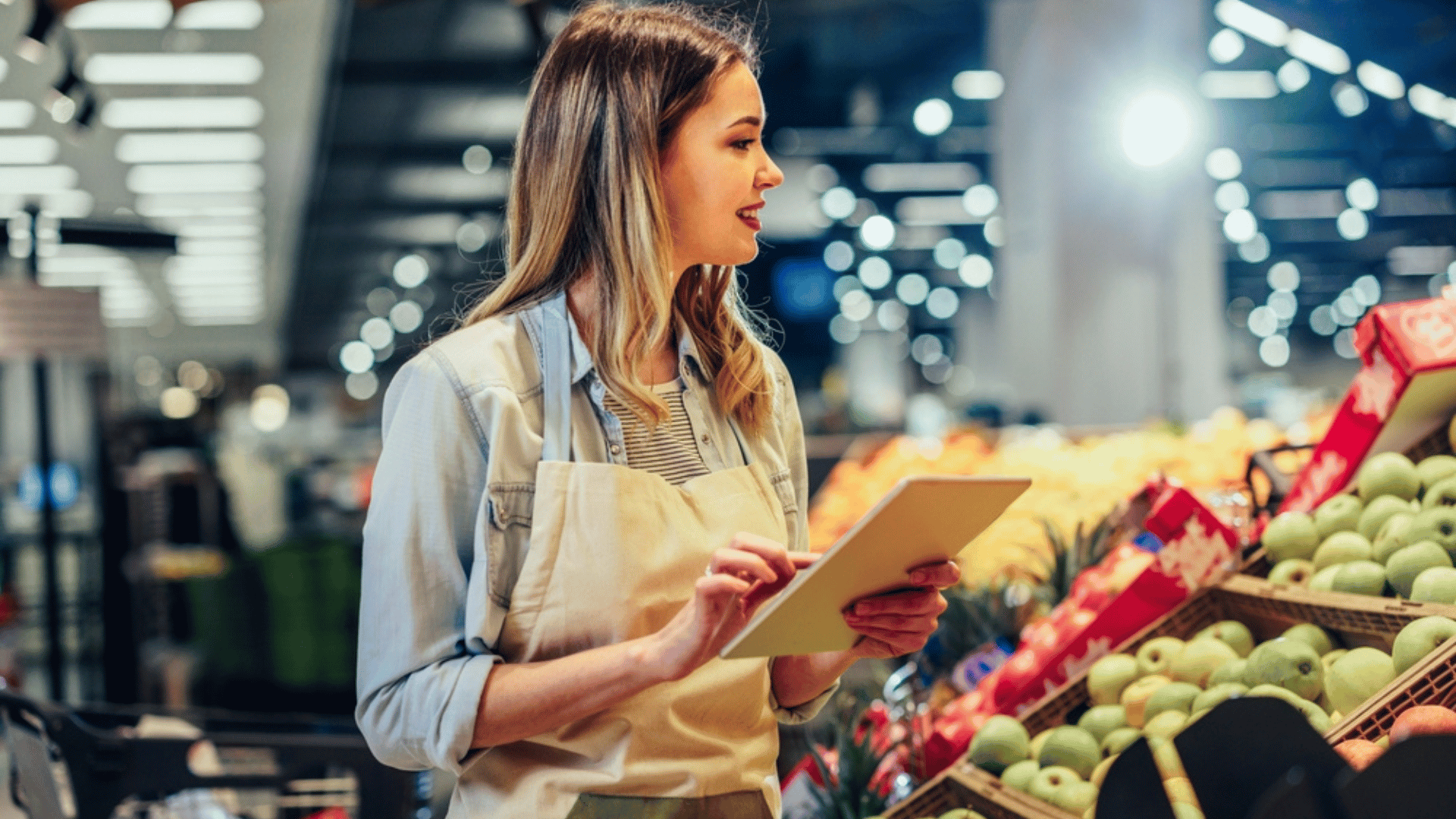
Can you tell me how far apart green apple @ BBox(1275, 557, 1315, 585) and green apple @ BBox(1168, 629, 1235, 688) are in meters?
0.17

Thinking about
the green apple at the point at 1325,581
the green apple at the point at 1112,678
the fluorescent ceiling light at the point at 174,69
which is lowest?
the green apple at the point at 1112,678

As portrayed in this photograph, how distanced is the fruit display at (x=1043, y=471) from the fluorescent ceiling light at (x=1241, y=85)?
583 centimetres

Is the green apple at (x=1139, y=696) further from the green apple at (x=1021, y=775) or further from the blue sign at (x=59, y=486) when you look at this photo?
the blue sign at (x=59, y=486)

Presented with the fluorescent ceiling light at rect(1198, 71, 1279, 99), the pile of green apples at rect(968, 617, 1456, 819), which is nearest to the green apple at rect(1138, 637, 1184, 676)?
the pile of green apples at rect(968, 617, 1456, 819)

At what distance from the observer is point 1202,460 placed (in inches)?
181

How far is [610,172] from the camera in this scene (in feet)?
4.52

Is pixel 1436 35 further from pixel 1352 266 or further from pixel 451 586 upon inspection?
pixel 1352 266

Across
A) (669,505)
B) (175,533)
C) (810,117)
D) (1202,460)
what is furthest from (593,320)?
(810,117)

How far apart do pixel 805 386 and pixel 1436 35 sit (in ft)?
66.1

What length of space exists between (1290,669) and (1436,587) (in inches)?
9.1

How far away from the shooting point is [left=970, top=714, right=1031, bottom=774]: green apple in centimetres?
197

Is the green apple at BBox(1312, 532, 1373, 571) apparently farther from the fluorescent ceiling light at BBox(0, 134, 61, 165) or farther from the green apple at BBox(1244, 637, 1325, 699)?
the fluorescent ceiling light at BBox(0, 134, 61, 165)

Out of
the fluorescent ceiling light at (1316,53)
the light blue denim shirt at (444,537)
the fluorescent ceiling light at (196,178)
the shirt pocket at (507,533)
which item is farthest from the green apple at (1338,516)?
the fluorescent ceiling light at (196,178)

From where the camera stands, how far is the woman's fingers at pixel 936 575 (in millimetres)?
1272
